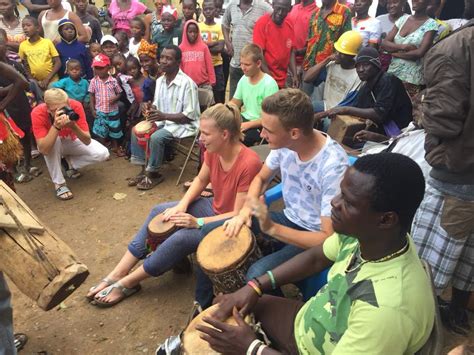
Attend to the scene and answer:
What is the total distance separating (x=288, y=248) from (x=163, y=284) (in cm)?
137

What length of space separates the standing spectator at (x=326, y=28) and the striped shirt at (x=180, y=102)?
1.56m

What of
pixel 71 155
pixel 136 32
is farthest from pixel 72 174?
pixel 136 32

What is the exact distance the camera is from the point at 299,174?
8.96 feet

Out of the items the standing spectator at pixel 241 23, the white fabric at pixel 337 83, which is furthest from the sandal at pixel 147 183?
the white fabric at pixel 337 83

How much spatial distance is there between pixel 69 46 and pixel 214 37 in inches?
88.4

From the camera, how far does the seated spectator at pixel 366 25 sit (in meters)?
5.32

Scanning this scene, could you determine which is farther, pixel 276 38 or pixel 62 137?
pixel 276 38

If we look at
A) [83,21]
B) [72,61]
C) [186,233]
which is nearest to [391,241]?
[186,233]

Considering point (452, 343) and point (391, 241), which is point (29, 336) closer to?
point (391, 241)

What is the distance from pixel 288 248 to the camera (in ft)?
8.89

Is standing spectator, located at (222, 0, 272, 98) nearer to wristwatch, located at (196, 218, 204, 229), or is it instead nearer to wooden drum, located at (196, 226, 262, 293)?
wristwatch, located at (196, 218, 204, 229)

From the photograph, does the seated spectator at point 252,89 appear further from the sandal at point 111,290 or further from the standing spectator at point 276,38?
the sandal at point 111,290

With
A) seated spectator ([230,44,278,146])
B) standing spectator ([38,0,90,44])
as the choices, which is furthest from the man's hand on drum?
standing spectator ([38,0,90,44])

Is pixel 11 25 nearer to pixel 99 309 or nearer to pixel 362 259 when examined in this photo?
pixel 99 309
